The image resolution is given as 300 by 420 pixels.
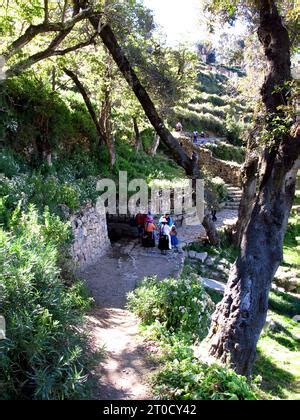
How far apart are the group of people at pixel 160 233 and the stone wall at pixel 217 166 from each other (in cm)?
1163

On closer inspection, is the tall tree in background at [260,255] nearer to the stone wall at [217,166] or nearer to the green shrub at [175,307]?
the green shrub at [175,307]

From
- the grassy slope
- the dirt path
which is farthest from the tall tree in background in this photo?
the dirt path

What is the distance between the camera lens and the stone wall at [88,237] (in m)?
9.88

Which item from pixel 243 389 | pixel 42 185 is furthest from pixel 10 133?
pixel 243 389

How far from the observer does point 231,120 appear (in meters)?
31.7

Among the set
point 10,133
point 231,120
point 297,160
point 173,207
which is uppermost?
point 231,120

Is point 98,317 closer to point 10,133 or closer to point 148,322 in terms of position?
point 148,322

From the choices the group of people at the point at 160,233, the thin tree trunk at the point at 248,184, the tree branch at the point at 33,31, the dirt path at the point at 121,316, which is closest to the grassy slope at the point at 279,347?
the group of people at the point at 160,233

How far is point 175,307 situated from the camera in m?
6.39

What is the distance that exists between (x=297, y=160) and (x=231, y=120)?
89.3ft

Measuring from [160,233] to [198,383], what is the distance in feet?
25.8

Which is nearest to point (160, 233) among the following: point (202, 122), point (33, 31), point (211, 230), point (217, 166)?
point (211, 230)

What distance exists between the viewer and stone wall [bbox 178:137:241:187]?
2475cm

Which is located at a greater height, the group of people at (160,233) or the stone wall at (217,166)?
the stone wall at (217,166)
